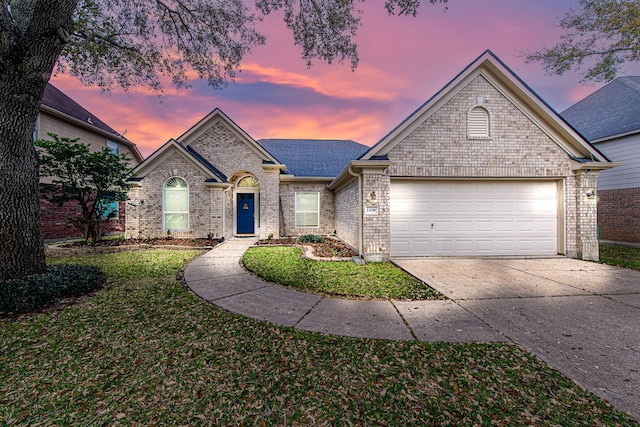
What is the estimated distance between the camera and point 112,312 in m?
3.99

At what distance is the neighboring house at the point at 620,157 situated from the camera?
11.1 meters

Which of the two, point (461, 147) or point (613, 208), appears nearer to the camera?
point (461, 147)

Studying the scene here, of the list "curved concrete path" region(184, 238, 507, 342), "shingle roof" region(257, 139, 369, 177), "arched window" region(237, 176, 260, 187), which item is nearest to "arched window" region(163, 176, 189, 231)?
"arched window" region(237, 176, 260, 187)

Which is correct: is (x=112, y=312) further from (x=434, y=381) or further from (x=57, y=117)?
(x=57, y=117)

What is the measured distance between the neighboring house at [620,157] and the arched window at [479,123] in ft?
28.4

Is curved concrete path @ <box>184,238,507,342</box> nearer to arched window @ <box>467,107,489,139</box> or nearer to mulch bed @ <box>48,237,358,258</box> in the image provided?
mulch bed @ <box>48,237,358,258</box>

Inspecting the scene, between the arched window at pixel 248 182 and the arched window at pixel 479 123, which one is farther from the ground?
the arched window at pixel 479 123

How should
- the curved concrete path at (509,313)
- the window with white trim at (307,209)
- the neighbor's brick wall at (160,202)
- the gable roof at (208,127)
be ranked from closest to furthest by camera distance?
the curved concrete path at (509,313) < the neighbor's brick wall at (160,202) < the gable roof at (208,127) < the window with white trim at (307,209)

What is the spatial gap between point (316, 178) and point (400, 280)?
8651 mm

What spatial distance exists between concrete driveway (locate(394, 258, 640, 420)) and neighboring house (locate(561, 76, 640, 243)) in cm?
735

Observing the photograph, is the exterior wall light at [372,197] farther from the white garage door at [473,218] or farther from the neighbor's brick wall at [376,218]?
the white garage door at [473,218]

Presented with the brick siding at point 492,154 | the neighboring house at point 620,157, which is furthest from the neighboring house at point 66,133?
the neighboring house at point 620,157

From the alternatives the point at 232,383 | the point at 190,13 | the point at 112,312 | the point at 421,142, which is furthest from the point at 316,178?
the point at 232,383

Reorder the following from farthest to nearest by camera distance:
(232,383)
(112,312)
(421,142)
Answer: (421,142), (112,312), (232,383)
